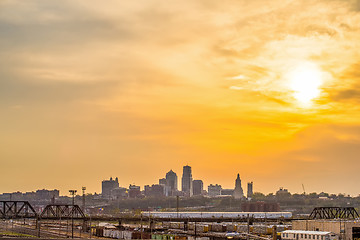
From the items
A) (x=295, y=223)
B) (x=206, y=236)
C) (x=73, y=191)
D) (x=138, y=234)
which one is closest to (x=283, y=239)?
(x=295, y=223)

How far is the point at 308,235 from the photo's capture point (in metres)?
101

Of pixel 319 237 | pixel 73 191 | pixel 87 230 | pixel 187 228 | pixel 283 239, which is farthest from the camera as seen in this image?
pixel 87 230

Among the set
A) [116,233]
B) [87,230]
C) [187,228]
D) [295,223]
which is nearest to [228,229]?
[187,228]

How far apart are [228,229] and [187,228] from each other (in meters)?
14.1

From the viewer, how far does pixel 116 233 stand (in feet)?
539

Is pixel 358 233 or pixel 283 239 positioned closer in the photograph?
pixel 358 233

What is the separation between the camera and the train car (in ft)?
321

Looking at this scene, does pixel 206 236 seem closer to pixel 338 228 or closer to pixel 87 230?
pixel 338 228

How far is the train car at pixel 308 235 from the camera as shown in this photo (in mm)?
97875

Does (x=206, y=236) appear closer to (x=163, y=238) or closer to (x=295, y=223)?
(x=163, y=238)

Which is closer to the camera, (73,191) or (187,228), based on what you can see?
(73,191)

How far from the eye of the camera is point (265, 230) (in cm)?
16625

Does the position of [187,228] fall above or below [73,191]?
below

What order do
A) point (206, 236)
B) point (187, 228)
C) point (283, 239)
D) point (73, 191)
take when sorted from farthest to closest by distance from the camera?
point (187, 228)
point (73, 191)
point (206, 236)
point (283, 239)
